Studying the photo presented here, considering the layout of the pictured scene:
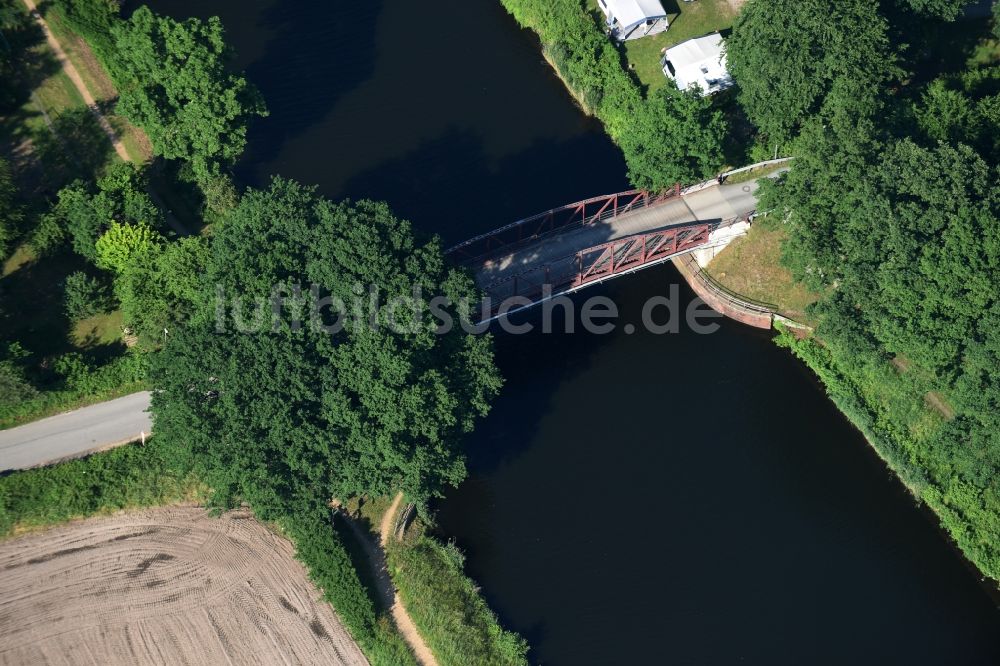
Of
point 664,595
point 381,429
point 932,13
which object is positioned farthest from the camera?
point 932,13

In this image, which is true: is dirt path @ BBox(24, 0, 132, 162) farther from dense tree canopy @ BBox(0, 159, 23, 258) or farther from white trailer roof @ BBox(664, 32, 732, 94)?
white trailer roof @ BBox(664, 32, 732, 94)

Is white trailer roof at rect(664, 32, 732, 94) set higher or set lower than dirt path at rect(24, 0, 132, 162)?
lower

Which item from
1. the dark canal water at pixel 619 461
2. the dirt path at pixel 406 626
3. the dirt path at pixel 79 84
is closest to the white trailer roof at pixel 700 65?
the dark canal water at pixel 619 461

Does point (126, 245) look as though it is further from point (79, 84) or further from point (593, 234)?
point (593, 234)

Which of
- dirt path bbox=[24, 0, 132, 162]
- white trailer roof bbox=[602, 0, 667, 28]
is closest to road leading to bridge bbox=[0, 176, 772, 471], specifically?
white trailer roof bbox=[602, 0, 667, 28]

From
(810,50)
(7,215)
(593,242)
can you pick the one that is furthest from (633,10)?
(7,215)

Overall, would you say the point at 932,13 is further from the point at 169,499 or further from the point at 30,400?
the point at 30,400

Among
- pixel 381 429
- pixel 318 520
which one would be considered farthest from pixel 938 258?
pixel 318 520
